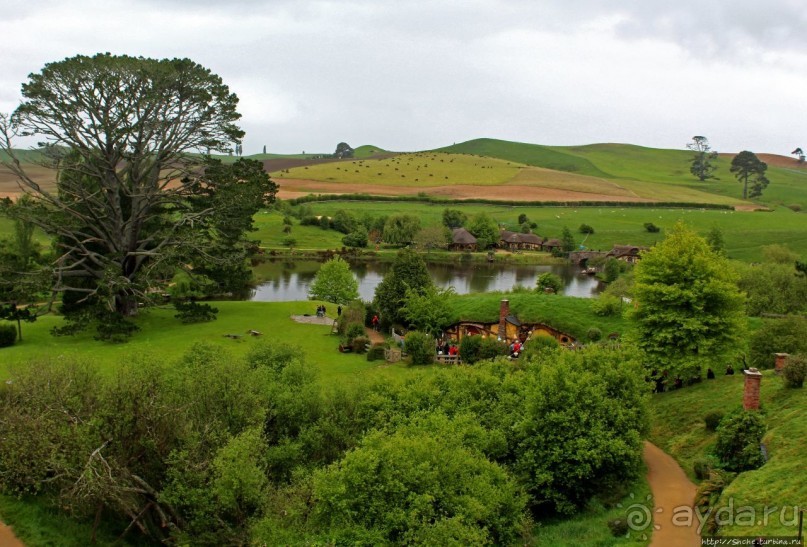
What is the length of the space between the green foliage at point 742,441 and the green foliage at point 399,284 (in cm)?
2563

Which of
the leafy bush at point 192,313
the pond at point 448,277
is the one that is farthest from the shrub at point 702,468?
the pond at point 448,277

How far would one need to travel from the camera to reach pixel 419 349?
3778 centimetres

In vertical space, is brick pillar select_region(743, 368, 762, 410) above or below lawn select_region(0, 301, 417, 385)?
above

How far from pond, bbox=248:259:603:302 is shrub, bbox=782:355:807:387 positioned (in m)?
47.5

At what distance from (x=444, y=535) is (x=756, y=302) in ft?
157

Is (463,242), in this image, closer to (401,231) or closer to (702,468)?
(401,231)

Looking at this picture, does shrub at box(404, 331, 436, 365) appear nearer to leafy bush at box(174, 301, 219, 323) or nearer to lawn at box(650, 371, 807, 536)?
lawn at box(650, 371, 807, 536)

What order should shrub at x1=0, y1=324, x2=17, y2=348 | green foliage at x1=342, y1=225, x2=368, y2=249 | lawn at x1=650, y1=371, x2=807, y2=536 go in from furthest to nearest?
green foliage at x1=342, y1=225, x2=368, y2=249, shrub at x1=0, y1=324, x2=17, y2=348, lawn at x1=650, y1=371, x2=807, y2=536

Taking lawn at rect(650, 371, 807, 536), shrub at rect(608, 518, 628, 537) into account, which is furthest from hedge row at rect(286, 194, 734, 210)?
shrub at rect(608, 518, 628, 537)

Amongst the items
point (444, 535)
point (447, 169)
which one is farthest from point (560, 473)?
point (447, 169)

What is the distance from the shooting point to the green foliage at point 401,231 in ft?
370

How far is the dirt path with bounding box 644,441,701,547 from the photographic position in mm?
18438

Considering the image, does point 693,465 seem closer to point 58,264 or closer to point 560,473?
point 560,473

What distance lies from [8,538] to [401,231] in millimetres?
94033
